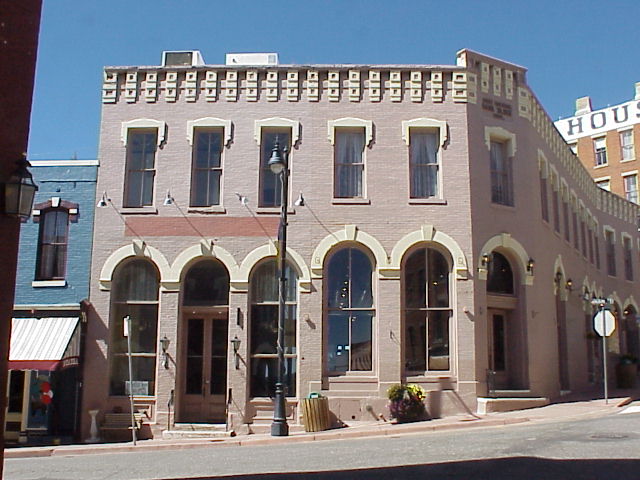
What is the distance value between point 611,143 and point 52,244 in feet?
133

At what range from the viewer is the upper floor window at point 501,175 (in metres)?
21.5

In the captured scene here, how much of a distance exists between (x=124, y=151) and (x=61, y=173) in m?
1.79

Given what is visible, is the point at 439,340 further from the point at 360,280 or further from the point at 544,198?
the point at 544,198

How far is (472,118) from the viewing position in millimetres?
20938

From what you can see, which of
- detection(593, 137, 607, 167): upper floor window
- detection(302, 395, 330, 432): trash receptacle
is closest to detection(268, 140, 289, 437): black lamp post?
detection(302, 395, 330, 432): trash receptacle

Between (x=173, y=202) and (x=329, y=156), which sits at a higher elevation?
(x=329, y=156)

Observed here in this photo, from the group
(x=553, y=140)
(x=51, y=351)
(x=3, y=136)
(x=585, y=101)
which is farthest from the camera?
(x=585, y=101)

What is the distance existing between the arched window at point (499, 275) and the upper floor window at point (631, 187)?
31.8 metres

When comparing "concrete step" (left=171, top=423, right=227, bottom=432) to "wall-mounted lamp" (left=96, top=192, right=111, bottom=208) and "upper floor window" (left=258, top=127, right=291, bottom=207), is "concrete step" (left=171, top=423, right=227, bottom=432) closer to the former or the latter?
"upper floor window" (left=258, top=127, right=291, bottom=207)

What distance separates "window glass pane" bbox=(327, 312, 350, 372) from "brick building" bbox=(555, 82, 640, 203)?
35.5 meters

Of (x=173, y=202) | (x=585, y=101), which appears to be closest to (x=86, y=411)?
(x=173, y=202)

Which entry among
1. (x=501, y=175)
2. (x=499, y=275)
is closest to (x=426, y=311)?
(x=499, y=275)

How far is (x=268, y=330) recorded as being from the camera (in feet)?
65.7

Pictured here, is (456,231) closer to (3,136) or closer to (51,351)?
(51,351)
